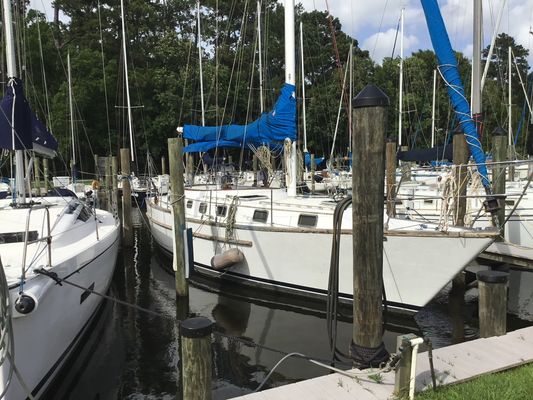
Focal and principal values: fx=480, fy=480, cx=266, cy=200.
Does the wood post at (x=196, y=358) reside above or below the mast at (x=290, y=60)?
below

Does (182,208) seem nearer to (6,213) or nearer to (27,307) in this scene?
(6,213)

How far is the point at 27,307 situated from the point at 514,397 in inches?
184

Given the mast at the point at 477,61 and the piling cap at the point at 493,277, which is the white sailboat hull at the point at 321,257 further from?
the mast at the point at 477,61

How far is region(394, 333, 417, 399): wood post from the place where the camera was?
4246mm

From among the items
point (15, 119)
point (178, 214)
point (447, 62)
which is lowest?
point (178, 214)

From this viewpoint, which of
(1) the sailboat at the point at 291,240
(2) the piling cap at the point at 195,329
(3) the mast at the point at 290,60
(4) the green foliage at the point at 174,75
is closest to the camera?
(2) the piling cap at the point at 195,329

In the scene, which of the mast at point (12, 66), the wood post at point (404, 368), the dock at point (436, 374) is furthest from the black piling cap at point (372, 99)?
the mast at point (12, 66)

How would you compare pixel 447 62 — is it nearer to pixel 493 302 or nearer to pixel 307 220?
pixel 307 220

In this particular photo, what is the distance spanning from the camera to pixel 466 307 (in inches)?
390

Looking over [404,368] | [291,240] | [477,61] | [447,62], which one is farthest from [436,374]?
[477,61]

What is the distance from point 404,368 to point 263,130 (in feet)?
28.9

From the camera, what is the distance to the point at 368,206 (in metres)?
4.37

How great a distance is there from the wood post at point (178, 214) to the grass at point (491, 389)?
253 inches

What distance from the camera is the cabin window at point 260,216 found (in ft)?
35.0
